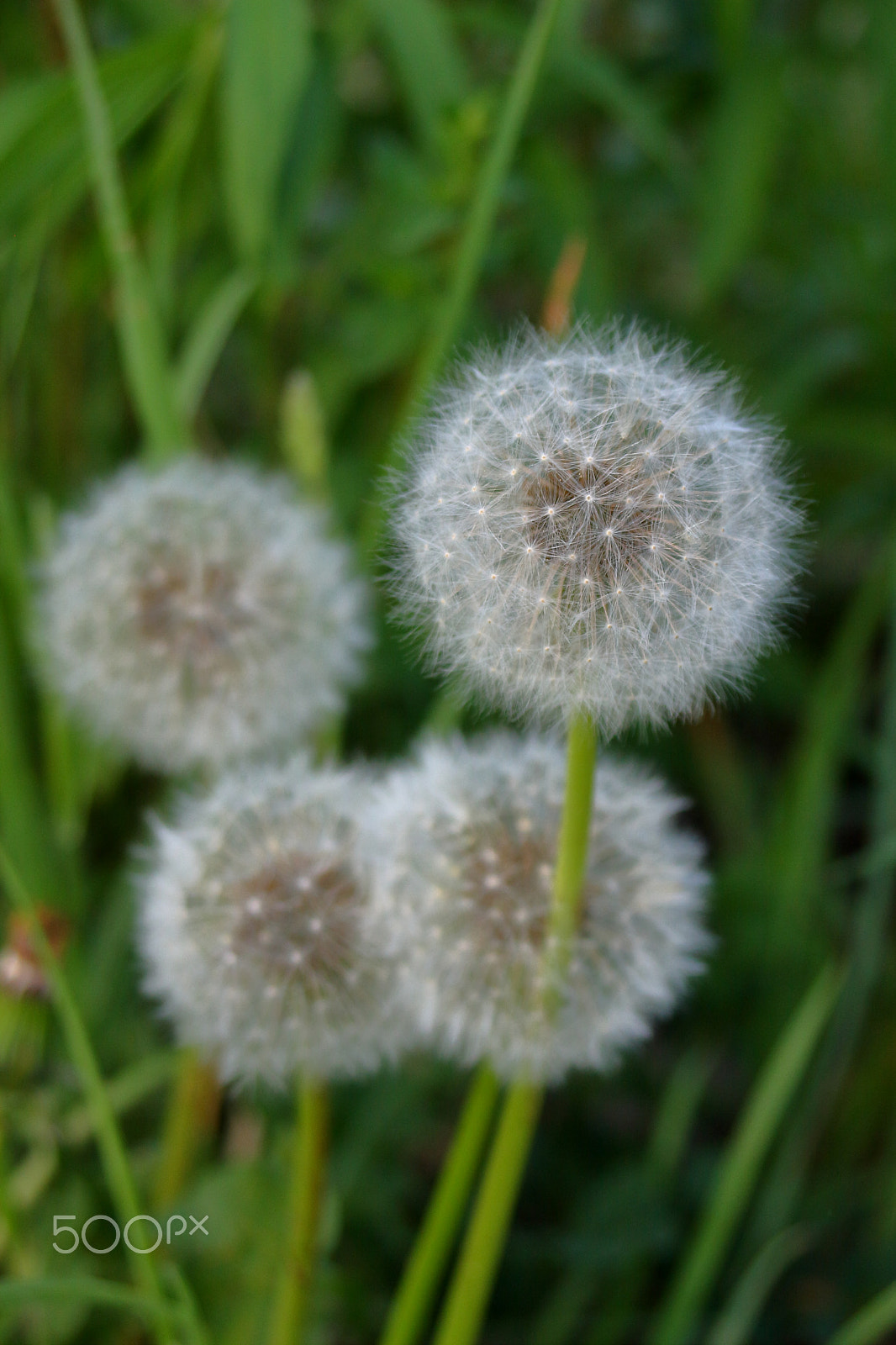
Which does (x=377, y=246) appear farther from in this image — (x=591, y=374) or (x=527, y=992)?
(x=527, y=992)

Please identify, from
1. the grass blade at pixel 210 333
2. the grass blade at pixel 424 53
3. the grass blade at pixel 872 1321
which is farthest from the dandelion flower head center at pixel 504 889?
the grass blade at pixel 424 53

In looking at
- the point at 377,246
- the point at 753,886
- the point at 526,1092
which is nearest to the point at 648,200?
the point at 377,246

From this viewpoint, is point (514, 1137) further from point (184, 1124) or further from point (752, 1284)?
point (184, 1124)

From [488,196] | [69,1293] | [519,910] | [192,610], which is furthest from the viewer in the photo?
[192,610]

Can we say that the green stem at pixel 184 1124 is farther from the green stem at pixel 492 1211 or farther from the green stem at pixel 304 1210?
the green stem at pixel 492 1211

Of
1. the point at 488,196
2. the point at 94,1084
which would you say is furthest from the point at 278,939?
the point at 488,196
